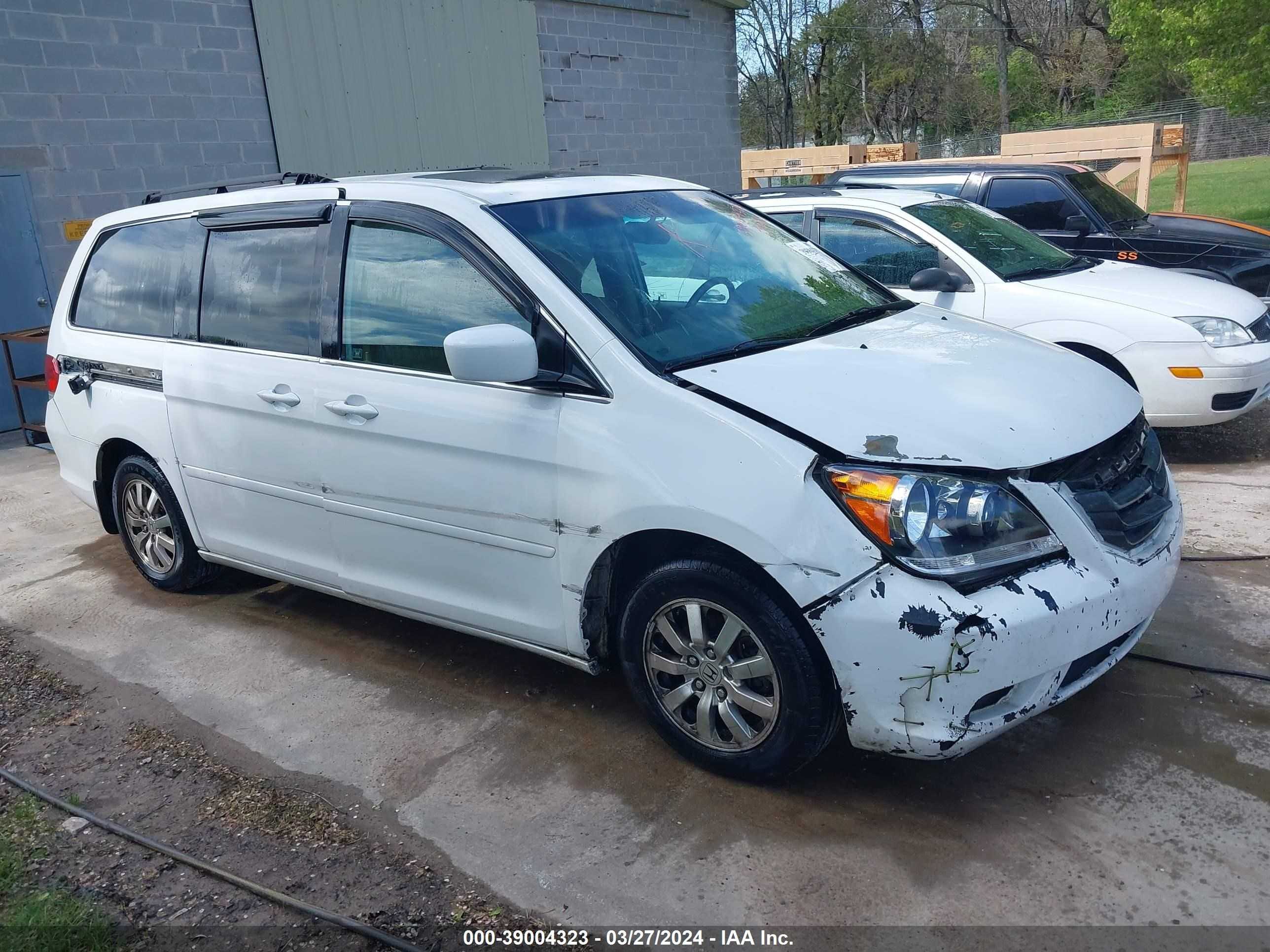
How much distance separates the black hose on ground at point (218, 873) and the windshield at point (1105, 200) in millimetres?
8256

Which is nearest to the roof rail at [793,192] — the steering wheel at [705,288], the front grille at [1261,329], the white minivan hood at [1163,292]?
the white minivan hood at [1163,292]

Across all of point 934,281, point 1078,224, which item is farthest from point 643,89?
point 934,281

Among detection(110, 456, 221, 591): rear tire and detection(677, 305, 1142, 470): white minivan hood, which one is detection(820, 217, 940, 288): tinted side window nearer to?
detection(677, 305, 1142, 470): white minivan hood

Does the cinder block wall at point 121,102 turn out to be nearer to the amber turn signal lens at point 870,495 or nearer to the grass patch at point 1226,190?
the amber turn signal lens at point 870,495

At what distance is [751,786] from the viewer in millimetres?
3234

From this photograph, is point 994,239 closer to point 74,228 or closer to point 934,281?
point 934,281

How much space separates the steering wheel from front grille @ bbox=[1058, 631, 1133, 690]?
1675 millimetres

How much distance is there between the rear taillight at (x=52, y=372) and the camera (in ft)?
17.2

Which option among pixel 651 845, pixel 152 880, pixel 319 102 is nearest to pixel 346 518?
pixel 152 880

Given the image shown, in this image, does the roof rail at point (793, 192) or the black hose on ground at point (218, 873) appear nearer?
the black hose on ground at point (218, 873)

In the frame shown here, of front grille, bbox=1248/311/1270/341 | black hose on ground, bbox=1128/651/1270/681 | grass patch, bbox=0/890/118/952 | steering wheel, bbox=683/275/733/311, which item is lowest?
black hose on ground, bbox=1128/651/1270/681

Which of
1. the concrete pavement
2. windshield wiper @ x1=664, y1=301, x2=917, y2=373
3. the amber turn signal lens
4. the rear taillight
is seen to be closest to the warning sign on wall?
the rear taillight

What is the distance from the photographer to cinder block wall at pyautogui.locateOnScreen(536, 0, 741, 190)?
13688 mm

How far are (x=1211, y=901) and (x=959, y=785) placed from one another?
29.2 inches
